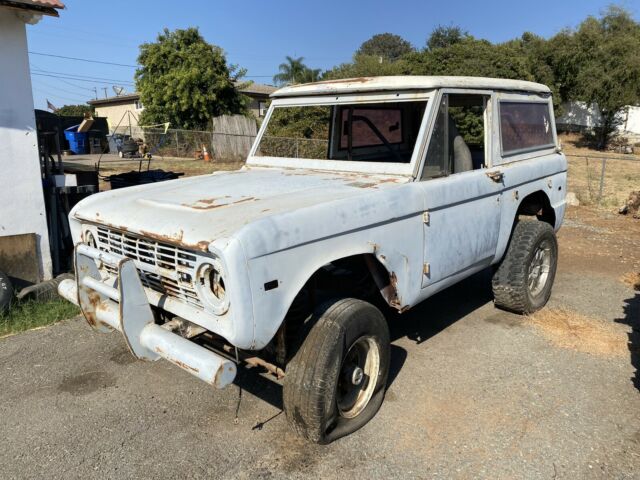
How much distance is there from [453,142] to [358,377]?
75.4 inches

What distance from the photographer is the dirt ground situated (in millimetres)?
2828

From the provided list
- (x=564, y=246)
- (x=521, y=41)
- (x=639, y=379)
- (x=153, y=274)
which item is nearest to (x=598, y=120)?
(x=521, y=41)

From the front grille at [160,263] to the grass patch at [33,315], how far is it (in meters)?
2.19

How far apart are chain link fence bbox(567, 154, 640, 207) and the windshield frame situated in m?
8.10

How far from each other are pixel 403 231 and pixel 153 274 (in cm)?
147

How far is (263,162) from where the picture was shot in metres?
4.51

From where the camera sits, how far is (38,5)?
16.8ft

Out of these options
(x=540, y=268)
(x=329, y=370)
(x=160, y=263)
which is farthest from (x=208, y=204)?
(x=540, y=268)

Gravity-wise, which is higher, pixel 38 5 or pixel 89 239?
pixel 38 5

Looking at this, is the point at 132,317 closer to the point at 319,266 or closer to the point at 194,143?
the point at 319,266

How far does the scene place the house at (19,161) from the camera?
528 centimetres

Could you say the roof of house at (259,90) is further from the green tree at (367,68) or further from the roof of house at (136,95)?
the green tree at (367,68)

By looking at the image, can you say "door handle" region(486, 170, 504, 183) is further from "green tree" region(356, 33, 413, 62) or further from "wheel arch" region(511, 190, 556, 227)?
"green tree" region(356, 33, 413, 62)

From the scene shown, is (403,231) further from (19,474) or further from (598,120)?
(598,120)
